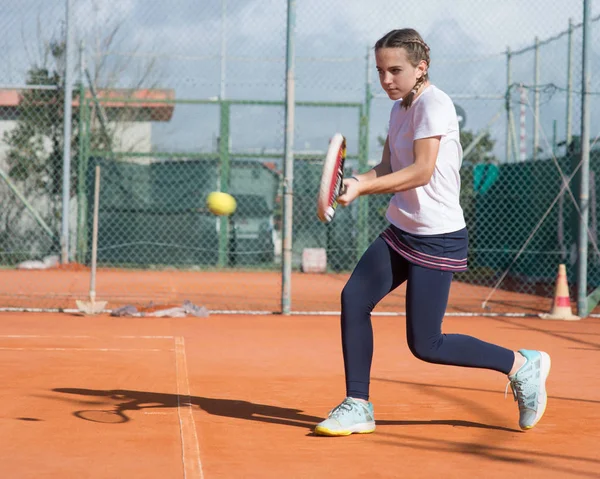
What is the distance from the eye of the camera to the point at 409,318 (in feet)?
13.6

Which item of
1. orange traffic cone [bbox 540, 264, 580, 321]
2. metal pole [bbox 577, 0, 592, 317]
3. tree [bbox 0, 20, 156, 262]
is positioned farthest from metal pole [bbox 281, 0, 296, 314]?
tree [bbox 0, 20, 156, 262]

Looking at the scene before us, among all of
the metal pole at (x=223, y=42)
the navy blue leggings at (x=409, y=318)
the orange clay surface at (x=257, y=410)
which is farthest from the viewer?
the metal pole at (x=223, y=42)

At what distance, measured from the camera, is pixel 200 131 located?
642 inches

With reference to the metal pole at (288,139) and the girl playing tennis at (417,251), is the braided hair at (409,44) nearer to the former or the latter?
the girl playing tennis at (417,251)

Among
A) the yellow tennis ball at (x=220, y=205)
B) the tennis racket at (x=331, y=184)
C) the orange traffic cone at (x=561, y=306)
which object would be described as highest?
the tennis racket at (x=331, y=184)

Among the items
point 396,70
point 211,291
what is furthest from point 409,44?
point 211,291

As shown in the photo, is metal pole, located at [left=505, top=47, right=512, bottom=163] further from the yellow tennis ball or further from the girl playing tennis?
the girl playing tennis

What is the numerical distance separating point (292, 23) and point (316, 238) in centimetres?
773

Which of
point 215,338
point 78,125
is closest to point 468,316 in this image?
point 215,338

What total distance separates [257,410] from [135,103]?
12666 mm

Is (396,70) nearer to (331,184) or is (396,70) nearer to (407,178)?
(407,178)

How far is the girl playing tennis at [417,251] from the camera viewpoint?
12.9ft

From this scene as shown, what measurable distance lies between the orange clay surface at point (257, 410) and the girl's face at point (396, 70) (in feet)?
4.88

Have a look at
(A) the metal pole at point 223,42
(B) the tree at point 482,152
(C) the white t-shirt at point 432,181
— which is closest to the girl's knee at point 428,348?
(C) the white t-shirt at point 432,181
